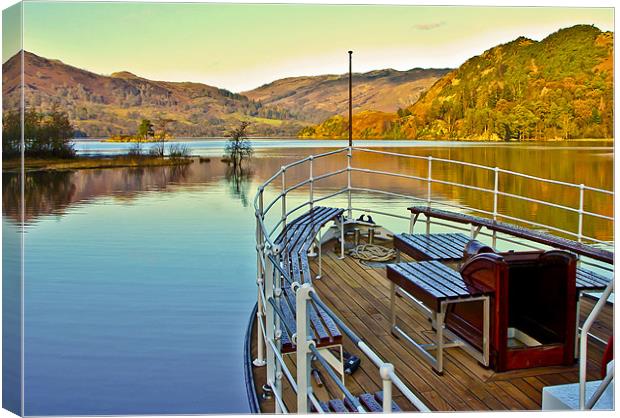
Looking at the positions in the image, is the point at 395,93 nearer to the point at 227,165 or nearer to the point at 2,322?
the point at 227,165

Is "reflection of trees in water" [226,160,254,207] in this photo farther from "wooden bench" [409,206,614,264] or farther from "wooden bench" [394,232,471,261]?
"wooden bench" [394,232,471,261]

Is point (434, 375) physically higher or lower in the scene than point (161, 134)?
lower

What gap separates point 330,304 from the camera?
4793 millimetres

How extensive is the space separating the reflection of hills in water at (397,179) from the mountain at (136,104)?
1625 millimetres

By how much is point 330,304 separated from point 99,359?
8.60ft

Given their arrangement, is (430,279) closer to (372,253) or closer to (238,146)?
(372,253)

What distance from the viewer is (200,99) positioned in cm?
2081

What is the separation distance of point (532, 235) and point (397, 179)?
1428cm

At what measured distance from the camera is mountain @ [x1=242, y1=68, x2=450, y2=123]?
52.3ft

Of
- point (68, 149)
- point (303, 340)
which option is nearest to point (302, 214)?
point (303, 340)

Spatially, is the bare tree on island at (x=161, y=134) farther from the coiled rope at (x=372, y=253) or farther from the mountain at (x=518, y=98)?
the coiled rope at (x=372, y=253)

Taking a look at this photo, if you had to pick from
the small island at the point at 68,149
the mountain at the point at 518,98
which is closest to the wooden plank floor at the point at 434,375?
the mountain at the point at 518,98

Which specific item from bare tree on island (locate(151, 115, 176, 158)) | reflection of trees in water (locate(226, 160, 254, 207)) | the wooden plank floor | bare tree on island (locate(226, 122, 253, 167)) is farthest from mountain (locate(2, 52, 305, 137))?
the wooden plank floor

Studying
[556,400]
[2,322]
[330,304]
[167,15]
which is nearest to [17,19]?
[2,322]
